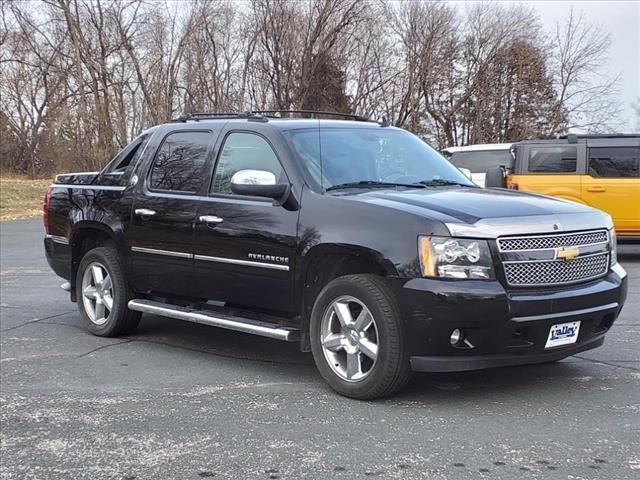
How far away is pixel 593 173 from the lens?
39.2ft

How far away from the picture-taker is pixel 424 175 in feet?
18.6

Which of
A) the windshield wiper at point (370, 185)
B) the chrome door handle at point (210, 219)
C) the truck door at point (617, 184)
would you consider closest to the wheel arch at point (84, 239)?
the chrome door handle at point (210, 219)

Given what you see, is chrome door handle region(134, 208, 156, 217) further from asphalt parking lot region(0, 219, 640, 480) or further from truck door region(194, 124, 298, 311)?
asphalt parking lot region(0, 219, 640, 480)

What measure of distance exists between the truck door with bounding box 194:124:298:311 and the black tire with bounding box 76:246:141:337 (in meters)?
1.08

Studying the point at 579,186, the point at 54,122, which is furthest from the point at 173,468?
the point at 54,122

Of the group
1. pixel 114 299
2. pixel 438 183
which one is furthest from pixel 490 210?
pixel 114 299

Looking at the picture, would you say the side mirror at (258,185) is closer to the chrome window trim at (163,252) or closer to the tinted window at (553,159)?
the chrome window trim at (163,252)

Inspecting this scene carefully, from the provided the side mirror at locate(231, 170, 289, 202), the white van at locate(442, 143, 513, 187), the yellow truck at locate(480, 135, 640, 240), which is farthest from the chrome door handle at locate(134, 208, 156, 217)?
the white van at locate(442, 143, 513, 187)

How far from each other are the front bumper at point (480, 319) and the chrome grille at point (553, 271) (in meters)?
0.06

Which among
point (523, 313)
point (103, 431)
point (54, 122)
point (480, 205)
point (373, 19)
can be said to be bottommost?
point (103, 431)

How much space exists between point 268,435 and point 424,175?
250 centimetres

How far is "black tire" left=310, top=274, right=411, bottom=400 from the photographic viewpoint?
4430 mm

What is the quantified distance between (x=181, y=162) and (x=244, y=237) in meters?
1.21

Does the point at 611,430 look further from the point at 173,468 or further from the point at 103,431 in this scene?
the point at 103,431
